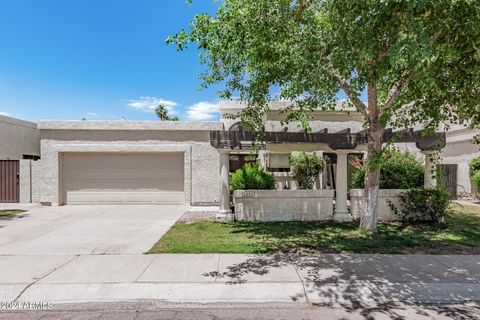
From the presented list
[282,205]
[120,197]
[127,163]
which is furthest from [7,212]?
[282,205]

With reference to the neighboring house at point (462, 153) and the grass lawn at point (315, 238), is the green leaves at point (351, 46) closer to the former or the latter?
the grass lawn at point (315, 238)

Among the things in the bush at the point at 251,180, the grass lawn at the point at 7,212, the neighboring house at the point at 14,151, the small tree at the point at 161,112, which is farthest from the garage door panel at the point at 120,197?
the small tree at the point at 161,112

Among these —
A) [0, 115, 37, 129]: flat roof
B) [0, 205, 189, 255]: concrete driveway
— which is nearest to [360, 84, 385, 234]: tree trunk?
[0, 205, 189, 255]: concrete driveway

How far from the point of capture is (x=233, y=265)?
5.15 meters

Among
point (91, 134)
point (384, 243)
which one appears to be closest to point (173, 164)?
point (91, 134)

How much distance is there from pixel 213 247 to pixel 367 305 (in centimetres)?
329

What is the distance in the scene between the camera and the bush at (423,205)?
8648mm

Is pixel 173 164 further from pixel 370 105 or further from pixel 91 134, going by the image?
pixel 370 105

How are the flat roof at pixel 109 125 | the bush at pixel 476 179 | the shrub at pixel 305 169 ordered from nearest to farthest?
the shrub at pixel 305 169
the flat roof at pixel 109 125
the bush at pixel 476 179

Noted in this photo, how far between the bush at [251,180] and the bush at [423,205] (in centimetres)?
418

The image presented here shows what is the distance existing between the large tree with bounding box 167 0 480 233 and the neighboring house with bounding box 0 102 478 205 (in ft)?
17.4

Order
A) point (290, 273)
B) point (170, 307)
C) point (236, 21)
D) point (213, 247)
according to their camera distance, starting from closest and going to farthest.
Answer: point (170, 307), point (290, 273), point (236, 21), point (213, 247)

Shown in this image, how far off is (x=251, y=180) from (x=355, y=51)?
5569 mm

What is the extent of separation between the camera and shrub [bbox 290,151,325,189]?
35.9ft
